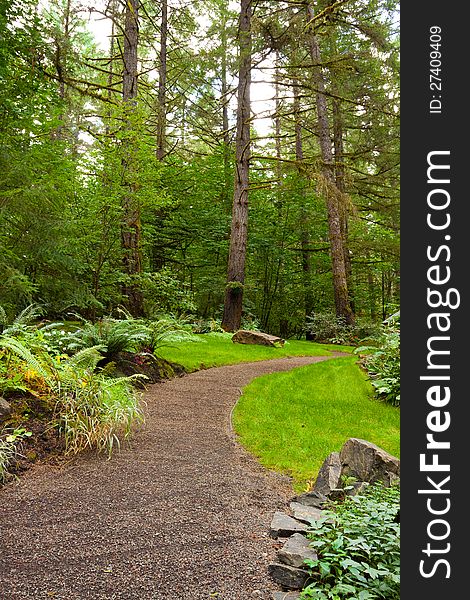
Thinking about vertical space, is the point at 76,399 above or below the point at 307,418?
above

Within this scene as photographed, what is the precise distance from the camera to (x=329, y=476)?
120 inches

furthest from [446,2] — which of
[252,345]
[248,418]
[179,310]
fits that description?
[179,310]

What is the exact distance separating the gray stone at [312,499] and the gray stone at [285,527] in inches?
11.4

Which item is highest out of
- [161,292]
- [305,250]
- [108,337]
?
[305,250]

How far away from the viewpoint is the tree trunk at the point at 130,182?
8.19m

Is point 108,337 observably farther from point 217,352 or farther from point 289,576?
point 289,576

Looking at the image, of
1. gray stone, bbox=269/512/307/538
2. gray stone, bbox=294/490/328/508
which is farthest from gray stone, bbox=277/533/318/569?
gray stone, bbox=294/490/328/508

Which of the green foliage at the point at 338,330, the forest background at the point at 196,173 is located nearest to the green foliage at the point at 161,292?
the forest background at the point at 196,173

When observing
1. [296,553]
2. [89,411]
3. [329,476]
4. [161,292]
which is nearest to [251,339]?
[161,292]

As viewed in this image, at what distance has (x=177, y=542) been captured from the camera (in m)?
2.30

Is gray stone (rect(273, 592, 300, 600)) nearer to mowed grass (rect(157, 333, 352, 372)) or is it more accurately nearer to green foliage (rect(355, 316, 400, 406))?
green foliage (rect(355, 316, 400, 406))

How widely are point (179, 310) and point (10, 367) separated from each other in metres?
8.57

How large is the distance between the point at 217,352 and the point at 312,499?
246 inches

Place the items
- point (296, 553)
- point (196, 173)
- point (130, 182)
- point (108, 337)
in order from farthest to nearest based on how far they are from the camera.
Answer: point (196, 173) → point (130, 182) → point (108, 337) → point (296, 553)
